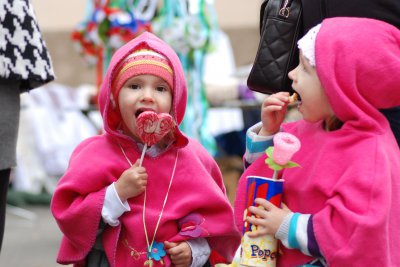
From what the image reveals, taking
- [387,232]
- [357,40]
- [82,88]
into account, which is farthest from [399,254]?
[82,88]

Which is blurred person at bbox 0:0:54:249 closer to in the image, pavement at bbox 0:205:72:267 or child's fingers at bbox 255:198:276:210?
child's fingers at bbox 255:198:276:210

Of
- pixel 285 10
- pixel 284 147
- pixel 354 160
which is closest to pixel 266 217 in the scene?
pixel 284 147

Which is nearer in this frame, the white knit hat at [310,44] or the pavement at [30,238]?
the white knit hat at [310,44]

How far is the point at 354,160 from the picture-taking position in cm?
273

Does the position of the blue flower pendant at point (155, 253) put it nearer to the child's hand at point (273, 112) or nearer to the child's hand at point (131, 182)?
the child's hand at point (131, 182)

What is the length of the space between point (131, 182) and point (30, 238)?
14.2ft

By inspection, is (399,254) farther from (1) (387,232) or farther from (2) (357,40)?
(2) (357,40)

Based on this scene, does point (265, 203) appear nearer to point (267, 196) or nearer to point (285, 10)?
point (267, 196)

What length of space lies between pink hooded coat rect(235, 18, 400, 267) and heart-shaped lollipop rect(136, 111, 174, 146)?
1.67ft

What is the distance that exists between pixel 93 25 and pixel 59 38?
586 centimetres

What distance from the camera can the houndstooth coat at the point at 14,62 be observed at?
144 inches

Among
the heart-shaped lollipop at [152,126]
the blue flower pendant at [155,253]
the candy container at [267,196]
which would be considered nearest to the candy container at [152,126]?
the heart-shaped lollipop at [152,126]

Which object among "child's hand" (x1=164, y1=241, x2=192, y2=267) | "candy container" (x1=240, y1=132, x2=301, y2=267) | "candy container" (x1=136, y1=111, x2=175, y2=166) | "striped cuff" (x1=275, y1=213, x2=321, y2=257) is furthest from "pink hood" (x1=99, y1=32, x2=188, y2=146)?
"striped cuff" (x1=275, y1=213, x2=321, y2=257)

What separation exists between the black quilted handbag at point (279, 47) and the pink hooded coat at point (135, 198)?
33cm
